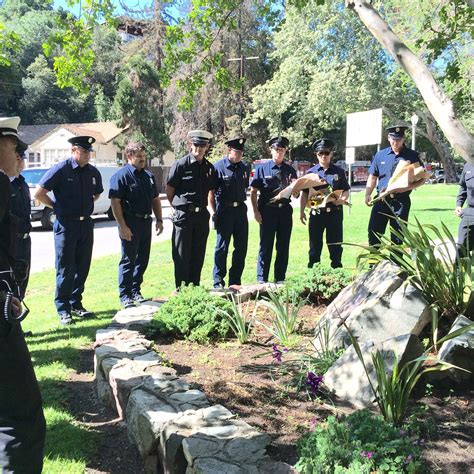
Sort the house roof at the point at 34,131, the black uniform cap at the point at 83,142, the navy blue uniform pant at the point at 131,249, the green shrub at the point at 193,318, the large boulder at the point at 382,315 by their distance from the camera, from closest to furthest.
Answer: the large boulder at the point at 382,315
the green shrub at the point at 193,318
the black uniform cap at the point at 83,142
the navy blue uniform pant at the point at 131,249
the house roof at the point at 34,131

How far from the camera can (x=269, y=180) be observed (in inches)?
266

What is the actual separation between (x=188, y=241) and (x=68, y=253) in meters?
1.36

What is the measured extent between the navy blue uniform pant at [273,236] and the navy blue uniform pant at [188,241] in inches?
41.8

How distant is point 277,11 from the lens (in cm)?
611

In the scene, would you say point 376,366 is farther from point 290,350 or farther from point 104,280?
point 104,280

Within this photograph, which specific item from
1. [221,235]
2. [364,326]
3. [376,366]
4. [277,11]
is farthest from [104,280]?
[376,366]

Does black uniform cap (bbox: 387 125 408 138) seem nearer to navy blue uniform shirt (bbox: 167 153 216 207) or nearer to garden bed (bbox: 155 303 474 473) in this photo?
navy blue uniform shirt (bbox: 167 153 216 207)

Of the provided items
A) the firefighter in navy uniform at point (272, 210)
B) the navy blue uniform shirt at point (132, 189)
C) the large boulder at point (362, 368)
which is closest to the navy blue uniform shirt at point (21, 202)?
the navy blue uniform shirt at point (132, 189)

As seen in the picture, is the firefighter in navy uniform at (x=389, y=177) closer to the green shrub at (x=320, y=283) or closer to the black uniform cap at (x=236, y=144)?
the green shrub at (x=320, y=283)

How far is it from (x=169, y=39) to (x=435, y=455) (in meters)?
4.99

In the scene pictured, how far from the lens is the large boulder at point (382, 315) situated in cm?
355

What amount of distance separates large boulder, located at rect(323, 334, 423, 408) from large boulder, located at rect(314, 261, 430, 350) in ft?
1.08

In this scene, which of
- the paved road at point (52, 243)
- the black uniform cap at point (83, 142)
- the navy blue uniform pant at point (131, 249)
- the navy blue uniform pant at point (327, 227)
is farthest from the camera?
the paved road at point (52, 243)

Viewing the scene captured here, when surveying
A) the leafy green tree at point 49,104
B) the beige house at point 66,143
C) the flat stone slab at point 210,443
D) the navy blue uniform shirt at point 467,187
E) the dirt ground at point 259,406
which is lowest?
the dirt ground at point 259,406
